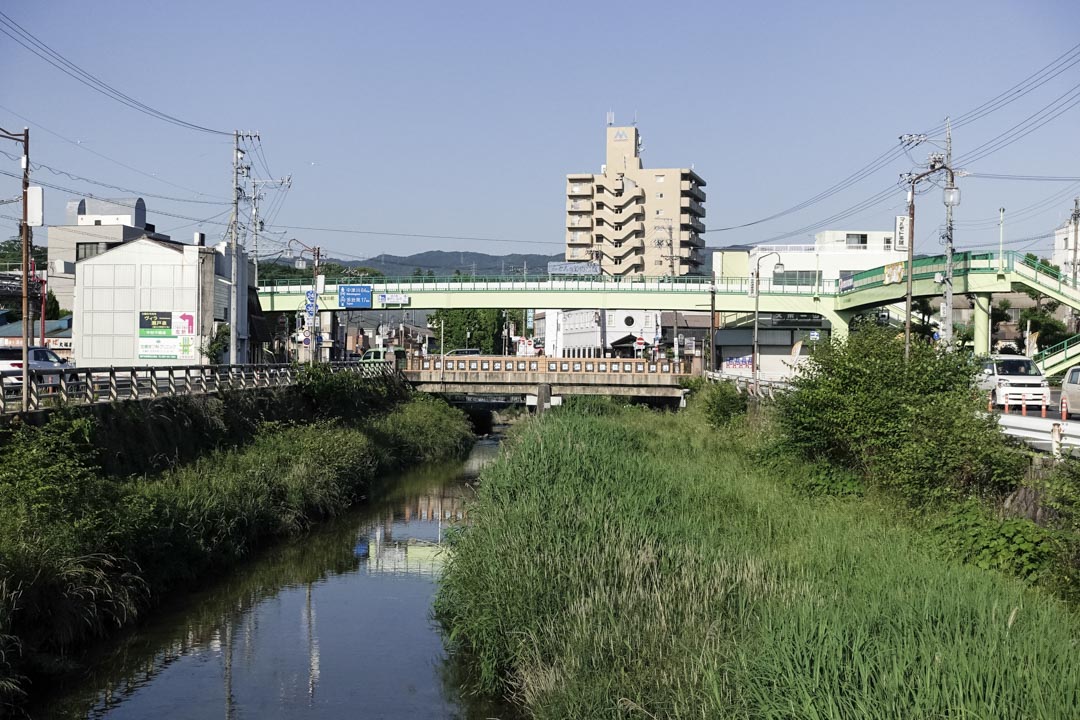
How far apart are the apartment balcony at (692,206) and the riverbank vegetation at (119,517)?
9789 centimetres

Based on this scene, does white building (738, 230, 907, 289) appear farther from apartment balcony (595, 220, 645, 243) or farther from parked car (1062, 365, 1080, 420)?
parked car (1062, 365, 1080, 420)

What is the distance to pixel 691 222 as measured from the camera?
436ft

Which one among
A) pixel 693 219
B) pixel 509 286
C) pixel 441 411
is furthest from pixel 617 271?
pixel 441 411

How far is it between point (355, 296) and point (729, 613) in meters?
61.3

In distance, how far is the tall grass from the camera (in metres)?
8.80

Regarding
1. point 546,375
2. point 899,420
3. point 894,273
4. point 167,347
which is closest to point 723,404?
point 546,375

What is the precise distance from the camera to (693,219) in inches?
5281

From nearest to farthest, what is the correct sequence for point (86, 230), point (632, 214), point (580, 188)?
point (86, 230)
point (632, 214)
point (580, 188)

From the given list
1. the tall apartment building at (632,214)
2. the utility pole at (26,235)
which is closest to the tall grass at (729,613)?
the utility pole at (26,235)

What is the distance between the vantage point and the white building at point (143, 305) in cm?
5272

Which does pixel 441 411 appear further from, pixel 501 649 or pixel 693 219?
pixel 693 219

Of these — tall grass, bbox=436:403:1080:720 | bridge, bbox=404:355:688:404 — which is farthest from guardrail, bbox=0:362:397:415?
bridge, bbox=404:355:688:404

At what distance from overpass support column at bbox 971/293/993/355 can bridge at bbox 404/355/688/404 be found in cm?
1485

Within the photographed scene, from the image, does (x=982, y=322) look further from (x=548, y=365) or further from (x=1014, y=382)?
(x=548, y=365)
